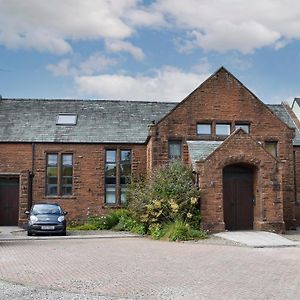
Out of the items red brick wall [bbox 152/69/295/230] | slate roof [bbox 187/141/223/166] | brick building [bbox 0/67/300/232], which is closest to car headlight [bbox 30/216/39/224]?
brick building [bbox 0/67/300/232]

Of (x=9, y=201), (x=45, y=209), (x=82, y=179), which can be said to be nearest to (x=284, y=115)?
(x=82, y=179)

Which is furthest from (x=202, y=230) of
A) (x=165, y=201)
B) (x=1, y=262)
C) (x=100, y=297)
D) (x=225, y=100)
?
(x=100, y=297)

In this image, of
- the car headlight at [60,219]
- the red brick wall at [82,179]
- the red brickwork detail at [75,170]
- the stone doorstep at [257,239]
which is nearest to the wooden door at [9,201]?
the red brickwork detail at [75,170]

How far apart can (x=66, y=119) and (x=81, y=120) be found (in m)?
0.93

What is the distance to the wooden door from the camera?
28938 mm

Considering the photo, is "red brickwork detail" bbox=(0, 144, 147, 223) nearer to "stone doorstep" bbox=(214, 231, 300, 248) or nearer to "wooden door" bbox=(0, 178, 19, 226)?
"wooden door" bbox=(0, 178, 19, 226)

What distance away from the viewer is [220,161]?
22797 millimetres

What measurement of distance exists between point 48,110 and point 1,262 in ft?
61.3

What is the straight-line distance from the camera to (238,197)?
23875mm

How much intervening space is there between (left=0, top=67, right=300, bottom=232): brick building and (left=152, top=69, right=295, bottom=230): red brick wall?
53mm

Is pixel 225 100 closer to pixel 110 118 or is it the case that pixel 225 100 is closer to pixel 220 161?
pixel 220 161

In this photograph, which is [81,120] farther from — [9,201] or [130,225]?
[130,225]

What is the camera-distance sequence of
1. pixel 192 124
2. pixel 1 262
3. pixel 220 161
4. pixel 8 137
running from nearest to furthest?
pixel 1 262
pixel 220 161
pixel 192 124
pixel 8 137

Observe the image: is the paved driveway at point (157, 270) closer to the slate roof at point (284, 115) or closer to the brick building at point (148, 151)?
the brick building at point (148, 151)
